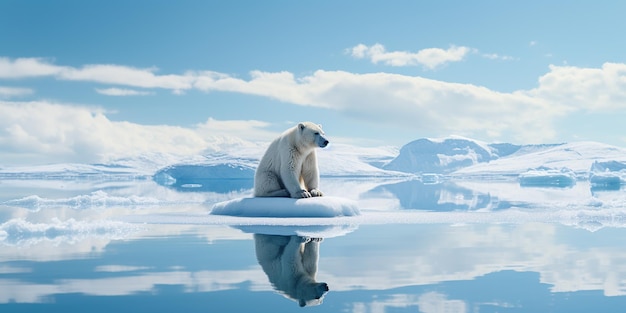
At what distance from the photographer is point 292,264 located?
21.3ft

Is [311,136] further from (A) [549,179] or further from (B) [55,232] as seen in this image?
(A) [549,179]

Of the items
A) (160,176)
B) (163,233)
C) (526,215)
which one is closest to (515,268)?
(163,233)

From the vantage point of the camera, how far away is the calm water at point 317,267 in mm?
4992

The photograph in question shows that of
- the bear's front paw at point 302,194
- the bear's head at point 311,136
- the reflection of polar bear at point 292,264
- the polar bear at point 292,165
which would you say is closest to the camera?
the reflection of polar bear at point 292,264

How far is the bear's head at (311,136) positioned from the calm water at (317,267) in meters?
1.58

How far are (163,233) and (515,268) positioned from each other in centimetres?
600

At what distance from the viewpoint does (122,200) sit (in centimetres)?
2047

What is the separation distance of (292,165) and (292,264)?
5.41 metres

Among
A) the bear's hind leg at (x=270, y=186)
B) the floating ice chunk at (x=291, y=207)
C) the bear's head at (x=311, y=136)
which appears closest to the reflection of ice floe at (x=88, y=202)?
the floating ice chunk at (x=291, y=207)

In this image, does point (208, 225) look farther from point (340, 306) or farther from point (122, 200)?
point (122, 200)

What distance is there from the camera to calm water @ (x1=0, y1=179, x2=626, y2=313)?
499 cm

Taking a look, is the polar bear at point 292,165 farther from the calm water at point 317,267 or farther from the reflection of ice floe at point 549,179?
the reflection of ice floe at point 549,179

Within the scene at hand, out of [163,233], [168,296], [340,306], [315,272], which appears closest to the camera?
[340,306]

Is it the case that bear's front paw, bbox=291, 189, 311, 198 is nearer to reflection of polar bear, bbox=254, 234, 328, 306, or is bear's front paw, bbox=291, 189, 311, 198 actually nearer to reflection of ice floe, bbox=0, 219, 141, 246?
reflection of polar bear, bbox=254, 234, 328, 306
